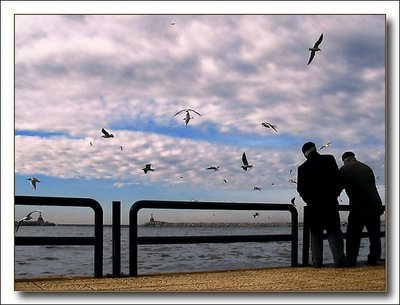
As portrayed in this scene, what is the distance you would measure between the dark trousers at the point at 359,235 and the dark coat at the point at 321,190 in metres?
0.09

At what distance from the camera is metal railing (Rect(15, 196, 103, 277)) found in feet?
16.2

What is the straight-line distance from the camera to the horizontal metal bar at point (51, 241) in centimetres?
493

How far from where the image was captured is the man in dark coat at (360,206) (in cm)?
506

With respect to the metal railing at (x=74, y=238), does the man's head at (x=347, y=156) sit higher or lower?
higher

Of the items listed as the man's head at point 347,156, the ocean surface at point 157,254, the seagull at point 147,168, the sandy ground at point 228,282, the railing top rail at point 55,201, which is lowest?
the sandy ground at point 228,282

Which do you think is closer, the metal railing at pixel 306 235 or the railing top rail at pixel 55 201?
the railing top rail at pixel 55 201

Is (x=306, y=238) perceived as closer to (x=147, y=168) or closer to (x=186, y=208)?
(x=186, y=208)

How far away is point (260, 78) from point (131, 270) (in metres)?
1.32

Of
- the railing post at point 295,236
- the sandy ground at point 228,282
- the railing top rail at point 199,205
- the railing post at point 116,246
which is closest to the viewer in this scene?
the sandy ground at point 228,282

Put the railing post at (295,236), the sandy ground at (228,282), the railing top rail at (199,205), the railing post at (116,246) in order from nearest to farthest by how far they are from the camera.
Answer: the sandy ground at (228,282), the railing top rail at (199,205), the railing post at (116,246), the railing post at (295,236)

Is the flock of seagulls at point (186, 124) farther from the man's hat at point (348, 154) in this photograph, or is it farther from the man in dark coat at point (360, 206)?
the man in dark coat at point (360, 206)

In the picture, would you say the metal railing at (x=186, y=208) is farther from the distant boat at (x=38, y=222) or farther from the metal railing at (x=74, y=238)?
the distant boat at (x=38, y=222)

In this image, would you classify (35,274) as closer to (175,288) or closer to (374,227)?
(175,288)

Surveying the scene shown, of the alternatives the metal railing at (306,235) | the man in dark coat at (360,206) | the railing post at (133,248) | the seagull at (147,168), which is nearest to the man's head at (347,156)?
the man in dark coat at (360,206)
